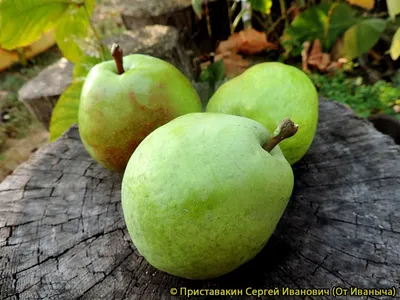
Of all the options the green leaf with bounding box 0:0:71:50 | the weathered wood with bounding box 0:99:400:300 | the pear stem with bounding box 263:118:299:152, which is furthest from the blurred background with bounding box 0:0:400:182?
the pear stem with bounding box 263:118:299:152

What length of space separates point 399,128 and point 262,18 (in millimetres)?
1592

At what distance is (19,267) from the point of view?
0.99 metres

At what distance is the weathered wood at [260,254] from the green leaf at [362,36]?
4.09ft

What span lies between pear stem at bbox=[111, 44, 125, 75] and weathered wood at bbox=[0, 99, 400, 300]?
377 millimetres

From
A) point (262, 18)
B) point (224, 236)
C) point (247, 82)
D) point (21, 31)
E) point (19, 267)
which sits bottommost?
point (262, 18)

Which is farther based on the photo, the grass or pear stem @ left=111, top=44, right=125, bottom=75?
the grass

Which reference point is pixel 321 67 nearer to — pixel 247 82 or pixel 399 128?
pixel 399 128

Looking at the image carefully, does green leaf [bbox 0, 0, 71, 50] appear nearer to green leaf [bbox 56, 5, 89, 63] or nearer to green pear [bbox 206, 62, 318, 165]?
green leaf [bbox 56, 5, 89, 63]

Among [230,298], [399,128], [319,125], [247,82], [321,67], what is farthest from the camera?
[321,67]

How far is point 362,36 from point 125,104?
1896 millimetres

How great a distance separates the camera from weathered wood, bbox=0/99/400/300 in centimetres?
93

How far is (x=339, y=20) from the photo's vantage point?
257 centimetres

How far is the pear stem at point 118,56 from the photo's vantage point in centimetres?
108

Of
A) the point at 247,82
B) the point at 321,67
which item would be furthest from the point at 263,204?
the point at 321,67
